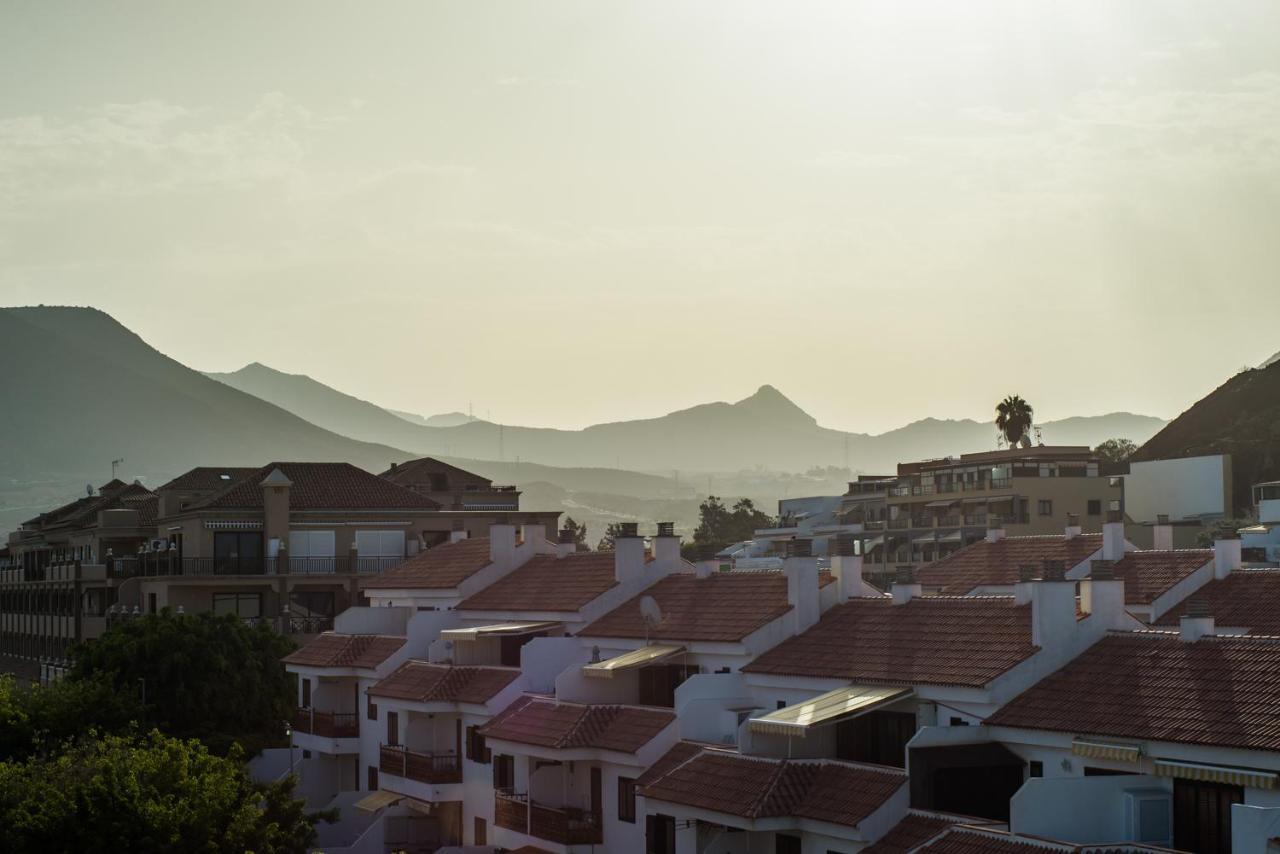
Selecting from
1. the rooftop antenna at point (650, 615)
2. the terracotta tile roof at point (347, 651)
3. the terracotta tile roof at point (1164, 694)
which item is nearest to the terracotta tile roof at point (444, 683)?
the terracotta tile roof at point (347, 651)

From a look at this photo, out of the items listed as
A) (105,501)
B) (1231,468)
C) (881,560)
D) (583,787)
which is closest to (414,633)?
(583,787)

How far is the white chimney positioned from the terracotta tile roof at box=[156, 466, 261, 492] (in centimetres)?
6841

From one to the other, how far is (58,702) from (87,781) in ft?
57.4

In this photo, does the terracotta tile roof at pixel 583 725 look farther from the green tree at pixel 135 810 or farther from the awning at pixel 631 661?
the green tree at pixel 135 810

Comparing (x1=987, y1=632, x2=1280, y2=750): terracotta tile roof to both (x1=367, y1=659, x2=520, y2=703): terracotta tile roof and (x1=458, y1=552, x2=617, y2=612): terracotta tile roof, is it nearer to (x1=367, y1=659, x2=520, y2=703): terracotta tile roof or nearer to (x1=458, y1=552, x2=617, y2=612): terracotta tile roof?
(x1=458, y1=552, x2=617, y2=612): terracotta tile roof

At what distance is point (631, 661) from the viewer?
47375mm

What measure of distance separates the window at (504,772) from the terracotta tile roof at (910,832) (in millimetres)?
17254

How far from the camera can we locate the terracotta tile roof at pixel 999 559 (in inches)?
2388

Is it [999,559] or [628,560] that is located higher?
[628,560]

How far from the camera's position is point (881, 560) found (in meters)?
132

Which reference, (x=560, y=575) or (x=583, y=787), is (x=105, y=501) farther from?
(x=583, y=787)

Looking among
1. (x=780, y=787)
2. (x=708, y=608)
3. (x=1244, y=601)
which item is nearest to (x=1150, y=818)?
(x=780, y=787)

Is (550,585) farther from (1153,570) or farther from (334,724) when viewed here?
(1153,570)

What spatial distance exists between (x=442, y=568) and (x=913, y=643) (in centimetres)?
2862
